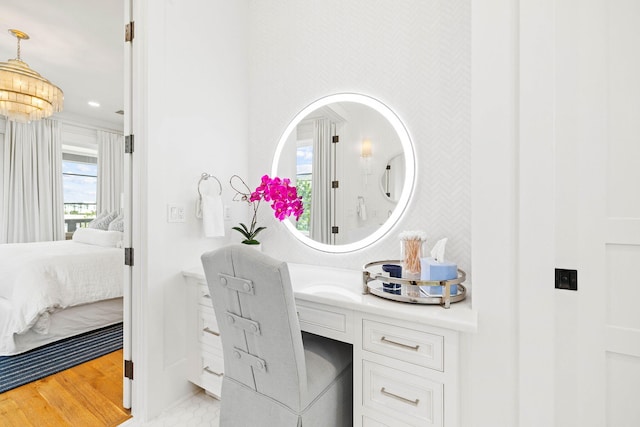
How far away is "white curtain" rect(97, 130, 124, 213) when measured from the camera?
545cm

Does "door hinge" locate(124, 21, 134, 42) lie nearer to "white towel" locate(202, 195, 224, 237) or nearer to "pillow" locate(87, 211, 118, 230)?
"white towel" locate(202, 195, 224, 237)

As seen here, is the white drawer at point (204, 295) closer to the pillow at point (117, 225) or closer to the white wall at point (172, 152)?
the white wall at point (172, 152)

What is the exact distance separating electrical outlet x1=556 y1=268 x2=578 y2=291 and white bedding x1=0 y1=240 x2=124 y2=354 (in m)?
3.34

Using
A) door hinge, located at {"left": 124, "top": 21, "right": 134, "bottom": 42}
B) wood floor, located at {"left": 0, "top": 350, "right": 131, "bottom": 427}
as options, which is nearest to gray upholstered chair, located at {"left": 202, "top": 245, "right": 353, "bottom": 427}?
wood floor, located at {"left": 0, "top": 350, "right": 131, "bottom": 427}

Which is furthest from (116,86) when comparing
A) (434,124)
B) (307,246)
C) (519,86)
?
(519,86)

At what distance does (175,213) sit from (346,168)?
1071 millimetres

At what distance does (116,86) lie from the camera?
3.96 m

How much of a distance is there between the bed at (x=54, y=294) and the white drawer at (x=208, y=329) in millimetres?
1607

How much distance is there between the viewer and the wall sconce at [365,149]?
68.6 inches

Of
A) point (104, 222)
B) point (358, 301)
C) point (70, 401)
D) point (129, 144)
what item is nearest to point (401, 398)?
point (358, 301)

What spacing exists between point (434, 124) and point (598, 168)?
69cm

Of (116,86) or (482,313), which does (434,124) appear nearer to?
(482,313)

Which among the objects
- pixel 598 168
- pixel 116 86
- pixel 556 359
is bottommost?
pixel 556 359

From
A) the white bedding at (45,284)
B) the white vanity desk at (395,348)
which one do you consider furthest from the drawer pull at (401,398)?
the white bedding at (45,284)
